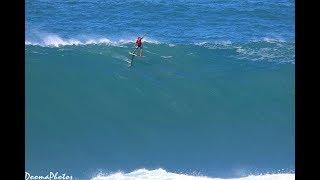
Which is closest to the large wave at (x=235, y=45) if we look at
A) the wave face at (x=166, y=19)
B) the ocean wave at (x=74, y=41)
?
the ocean wave at (x=74, y=41)

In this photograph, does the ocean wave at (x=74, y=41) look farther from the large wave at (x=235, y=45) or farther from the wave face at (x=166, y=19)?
the wave face at (x=166, y=19)

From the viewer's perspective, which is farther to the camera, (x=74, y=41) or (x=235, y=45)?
(x=235, y=45)

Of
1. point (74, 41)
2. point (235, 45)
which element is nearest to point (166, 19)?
point (235, 45)

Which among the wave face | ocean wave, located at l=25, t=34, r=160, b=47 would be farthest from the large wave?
the wave face

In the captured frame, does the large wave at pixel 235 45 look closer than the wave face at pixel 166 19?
Yes

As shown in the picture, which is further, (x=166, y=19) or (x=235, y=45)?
(x=166, y=19)

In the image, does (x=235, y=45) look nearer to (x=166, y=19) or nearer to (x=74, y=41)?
(x=166, y=19)

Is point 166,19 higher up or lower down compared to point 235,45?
higher up

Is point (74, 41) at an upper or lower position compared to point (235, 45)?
lower

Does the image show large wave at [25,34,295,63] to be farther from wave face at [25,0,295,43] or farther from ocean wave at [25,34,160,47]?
wave face at [25,0,295,43]

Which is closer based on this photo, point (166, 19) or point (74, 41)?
point (74, 41)

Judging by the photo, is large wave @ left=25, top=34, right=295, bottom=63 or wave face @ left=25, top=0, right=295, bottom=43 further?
wave face @ left=25, top=0, right=295, bottom=43

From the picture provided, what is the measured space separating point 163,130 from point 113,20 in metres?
3.16
